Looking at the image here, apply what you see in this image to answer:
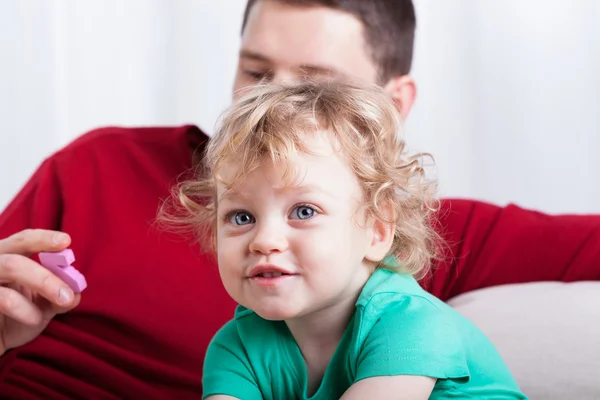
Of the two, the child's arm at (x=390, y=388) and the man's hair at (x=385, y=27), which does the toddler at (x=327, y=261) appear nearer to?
the child's arm at (x=390, y=388)

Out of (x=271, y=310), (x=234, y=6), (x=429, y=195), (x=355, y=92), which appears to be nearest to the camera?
(x=271, y=310)

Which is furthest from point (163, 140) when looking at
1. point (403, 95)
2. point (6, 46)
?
point (6, 46)

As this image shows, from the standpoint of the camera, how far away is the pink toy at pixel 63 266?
153cm

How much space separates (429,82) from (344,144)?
1640mm

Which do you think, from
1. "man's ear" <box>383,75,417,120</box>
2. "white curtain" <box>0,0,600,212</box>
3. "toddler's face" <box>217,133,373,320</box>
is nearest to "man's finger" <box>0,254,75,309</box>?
"toddler's face" <box>217,133,373,320</box>

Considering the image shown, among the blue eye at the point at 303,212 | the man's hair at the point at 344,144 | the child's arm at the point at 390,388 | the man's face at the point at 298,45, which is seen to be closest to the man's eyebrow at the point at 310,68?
the man's face at the point at 298,45

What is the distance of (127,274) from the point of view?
1996mm

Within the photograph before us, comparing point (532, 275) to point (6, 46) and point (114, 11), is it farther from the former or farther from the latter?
point (6, 46)

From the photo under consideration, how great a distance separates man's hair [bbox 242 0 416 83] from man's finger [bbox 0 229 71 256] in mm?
870

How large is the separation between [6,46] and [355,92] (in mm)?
2027

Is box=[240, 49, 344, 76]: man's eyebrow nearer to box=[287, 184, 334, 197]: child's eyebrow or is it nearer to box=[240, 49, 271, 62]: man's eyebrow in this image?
box=[240, 49, 271, 62]: man's eyebrow

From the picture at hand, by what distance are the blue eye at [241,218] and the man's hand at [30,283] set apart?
0.41 meters

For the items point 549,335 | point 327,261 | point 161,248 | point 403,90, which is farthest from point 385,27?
point 327,261

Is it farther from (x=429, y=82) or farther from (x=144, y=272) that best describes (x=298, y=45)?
(x=429, y=82)
